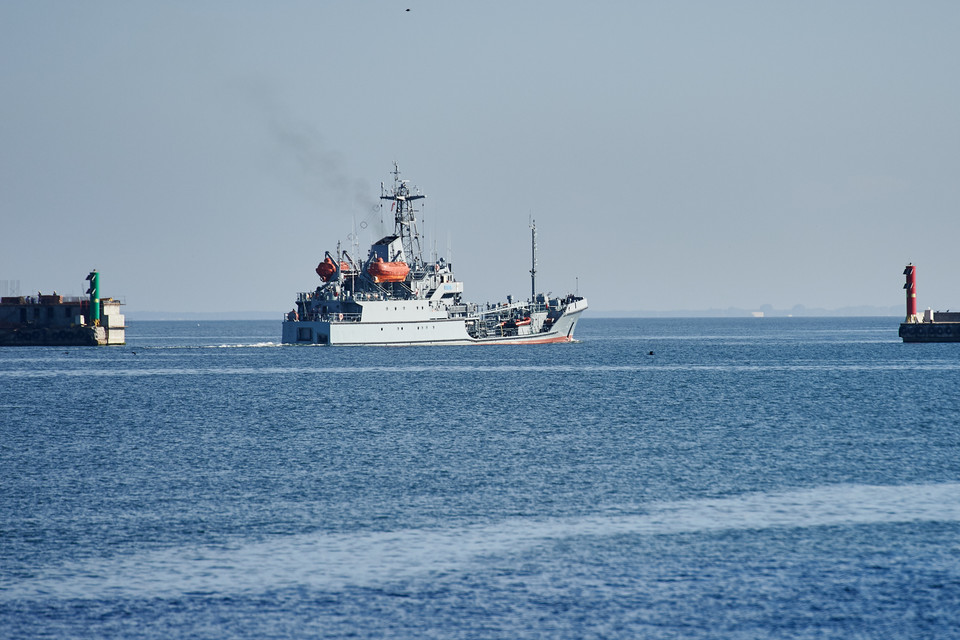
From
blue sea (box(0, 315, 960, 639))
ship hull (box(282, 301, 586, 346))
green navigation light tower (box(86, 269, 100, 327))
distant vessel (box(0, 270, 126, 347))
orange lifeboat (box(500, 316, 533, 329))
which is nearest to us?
blue sea (box(0, 315, 960, 639))

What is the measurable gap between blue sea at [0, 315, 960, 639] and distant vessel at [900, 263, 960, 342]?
6912 cm

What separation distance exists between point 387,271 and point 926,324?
66.3m

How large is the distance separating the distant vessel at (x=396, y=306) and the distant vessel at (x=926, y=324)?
144 ft

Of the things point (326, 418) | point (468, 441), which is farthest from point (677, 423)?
point (326, 418)

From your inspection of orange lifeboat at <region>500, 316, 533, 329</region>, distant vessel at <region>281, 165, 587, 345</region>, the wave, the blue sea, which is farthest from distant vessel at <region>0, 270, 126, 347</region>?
the wave

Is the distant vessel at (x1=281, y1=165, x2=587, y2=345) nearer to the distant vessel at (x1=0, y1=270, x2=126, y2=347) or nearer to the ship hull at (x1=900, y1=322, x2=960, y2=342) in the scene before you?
the distant vessel at (x1=0, y1=270, x2=126, y2=347)

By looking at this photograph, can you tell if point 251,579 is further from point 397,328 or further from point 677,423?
point 397,328

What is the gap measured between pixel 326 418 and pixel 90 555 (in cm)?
3237

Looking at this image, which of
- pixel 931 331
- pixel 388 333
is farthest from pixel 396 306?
pixel 931 331

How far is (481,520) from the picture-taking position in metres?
29.1

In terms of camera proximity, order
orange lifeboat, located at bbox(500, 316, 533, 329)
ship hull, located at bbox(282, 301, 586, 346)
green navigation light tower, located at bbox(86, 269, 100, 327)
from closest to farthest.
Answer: ship hull, located at bbox(282, 301, 586, 346), orange lifeboat, located at bbox(500, 316, 533, 329), green navigation light tower, located at bbox(86, 269, 100, 327)

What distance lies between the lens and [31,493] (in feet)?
110

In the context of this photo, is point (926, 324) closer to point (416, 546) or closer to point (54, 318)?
point (54, 318)

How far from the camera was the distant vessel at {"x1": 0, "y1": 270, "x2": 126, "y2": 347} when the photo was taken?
140750 millimetres
